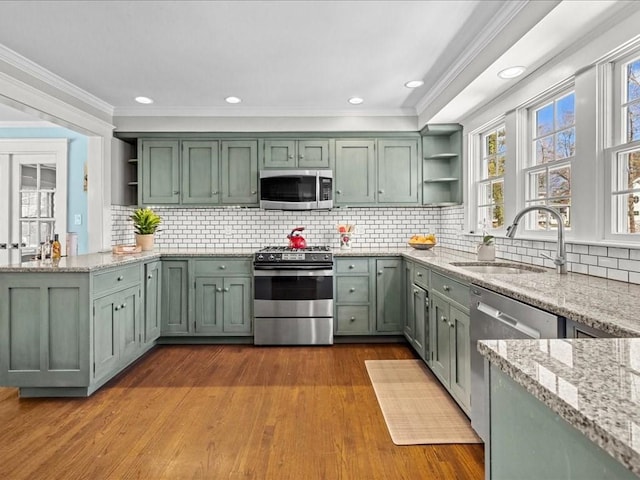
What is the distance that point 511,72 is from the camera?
2.61 metres

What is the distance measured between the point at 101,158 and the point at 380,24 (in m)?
3.12

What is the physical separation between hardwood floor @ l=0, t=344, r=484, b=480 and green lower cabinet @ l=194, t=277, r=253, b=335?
63 centimetres

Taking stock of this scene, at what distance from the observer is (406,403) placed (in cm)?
255

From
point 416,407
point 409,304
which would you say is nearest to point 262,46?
point 409,304

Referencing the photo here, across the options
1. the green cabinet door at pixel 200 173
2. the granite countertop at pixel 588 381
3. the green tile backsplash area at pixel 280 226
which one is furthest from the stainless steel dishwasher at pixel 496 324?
the green cabinet door at pixel 200 173

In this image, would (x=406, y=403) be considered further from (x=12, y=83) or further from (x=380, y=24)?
(x=12, y=83)

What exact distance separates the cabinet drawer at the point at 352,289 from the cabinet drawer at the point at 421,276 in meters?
0.61

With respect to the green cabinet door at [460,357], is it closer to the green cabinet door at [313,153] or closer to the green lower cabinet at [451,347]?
the green lower cabinet at [451,347]

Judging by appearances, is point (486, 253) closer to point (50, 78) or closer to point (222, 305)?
point (222, 305)

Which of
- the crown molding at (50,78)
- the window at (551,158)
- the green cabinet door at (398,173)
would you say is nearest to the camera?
the window at (551,158)

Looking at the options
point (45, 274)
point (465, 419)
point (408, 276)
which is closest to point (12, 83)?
point (45, 274)

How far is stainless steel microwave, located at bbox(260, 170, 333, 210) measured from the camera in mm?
4102

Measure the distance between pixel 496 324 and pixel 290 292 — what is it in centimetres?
224

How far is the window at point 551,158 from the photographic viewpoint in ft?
8.07
